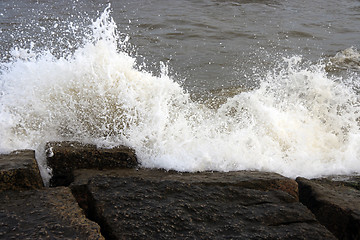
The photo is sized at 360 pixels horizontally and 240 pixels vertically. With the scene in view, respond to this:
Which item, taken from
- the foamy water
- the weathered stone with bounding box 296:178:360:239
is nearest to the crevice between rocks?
the foamy water

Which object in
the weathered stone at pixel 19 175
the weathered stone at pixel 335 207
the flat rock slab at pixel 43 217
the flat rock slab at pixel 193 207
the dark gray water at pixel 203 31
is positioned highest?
the dark gray water at pixel 203 31

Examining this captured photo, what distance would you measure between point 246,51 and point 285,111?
3.36 meters

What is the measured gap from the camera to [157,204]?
2.44 meters

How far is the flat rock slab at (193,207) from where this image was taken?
7.37ft

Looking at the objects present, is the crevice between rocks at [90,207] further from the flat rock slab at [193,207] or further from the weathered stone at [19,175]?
the weathered stone at [19,175]

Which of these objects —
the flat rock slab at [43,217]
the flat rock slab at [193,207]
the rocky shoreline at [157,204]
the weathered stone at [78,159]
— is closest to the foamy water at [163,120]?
the weathered stone at [78,159]

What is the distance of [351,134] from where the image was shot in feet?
14.7

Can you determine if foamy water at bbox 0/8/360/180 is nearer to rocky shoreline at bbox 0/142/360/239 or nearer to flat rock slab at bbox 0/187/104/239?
rocky shoreline at bbox 0/142/360/239

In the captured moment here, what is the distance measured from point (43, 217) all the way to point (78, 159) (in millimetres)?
947

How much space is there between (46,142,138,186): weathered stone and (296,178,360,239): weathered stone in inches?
57.8

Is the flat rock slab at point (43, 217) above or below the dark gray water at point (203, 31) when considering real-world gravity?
below

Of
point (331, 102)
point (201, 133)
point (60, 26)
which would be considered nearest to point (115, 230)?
point (201, 133)

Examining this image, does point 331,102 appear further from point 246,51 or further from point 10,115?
point 10,115

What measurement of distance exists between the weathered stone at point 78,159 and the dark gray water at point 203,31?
287 centimetres
